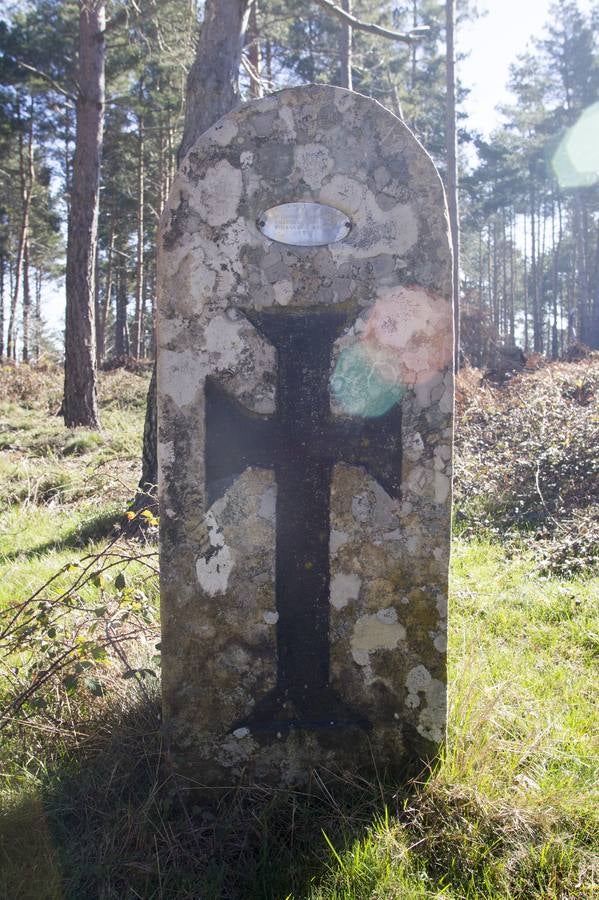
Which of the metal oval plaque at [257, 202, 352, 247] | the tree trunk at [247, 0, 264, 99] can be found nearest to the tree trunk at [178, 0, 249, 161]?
the tree trunk at [247, 0, 264, 99]

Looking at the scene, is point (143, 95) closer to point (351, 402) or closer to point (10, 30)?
point (10, 30)

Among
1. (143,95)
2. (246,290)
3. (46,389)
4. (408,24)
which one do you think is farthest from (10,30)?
(246,290)

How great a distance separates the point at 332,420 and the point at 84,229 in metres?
8.60

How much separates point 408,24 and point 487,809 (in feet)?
79.4

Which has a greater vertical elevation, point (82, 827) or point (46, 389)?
point (46, 389)

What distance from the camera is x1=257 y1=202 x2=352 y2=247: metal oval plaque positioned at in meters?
2.14

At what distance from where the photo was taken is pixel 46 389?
14.5 meters

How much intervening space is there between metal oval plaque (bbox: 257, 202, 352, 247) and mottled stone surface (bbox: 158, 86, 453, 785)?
0.02m

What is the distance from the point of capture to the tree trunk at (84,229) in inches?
372

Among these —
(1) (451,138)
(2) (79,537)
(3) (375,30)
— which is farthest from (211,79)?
(1) (451,138)

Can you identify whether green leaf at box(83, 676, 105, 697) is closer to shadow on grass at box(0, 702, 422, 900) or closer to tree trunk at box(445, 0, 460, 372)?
shadow on grass at box(0, 702, 422, 900)

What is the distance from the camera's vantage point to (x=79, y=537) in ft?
15.9

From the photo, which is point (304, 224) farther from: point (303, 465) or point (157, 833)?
point (157, 833)

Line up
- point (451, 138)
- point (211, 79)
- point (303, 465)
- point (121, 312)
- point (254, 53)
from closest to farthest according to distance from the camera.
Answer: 1. point (303, 465)
2. point (211, 79)
3. point (254, 53)
4. point (451, 138)
5. point (121, 312)
